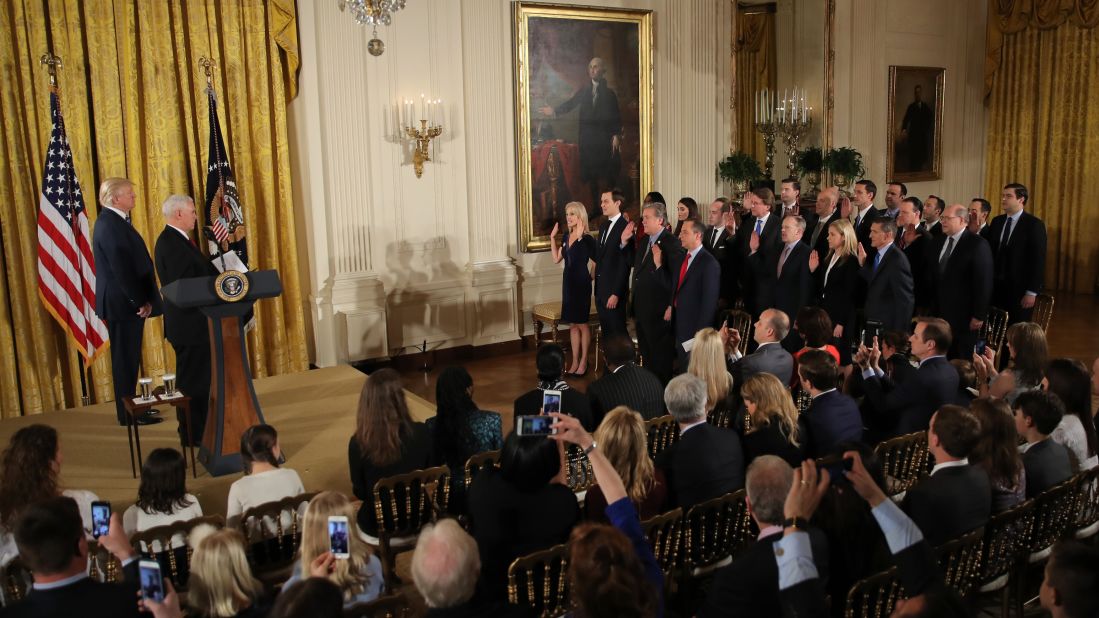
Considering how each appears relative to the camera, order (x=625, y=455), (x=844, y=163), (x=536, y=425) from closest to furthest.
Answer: (x=536, y=425) < (x=625, y=455) < (x=844, y=163)

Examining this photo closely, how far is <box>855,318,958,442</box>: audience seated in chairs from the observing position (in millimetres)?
4984

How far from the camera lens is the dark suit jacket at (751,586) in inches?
117

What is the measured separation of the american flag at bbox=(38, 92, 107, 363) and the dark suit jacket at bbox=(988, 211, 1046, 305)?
26.0 feet

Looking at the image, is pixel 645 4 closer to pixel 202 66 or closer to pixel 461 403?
pixel 202 66

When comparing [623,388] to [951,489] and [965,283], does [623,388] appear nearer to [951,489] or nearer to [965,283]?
[951,489]

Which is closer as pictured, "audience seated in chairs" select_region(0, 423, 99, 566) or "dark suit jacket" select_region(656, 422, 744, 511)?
"audience seated in chairs" select_region(0, 423, 99, 566)

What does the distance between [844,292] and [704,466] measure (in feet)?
13.3

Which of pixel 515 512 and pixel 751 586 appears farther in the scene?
pixel 515 512

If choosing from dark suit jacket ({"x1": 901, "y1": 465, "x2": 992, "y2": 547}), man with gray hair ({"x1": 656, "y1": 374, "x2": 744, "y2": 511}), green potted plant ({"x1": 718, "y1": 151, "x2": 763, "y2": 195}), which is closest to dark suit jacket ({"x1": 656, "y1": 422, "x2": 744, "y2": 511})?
man with gray hair ({"x1": 656, "y1": 374, "x2": 744, "y2": 511})

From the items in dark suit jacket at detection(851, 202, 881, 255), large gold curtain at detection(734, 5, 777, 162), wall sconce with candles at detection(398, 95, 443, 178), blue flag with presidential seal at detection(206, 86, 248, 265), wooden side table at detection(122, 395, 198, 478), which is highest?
large gold curtain at detection(734, 5, 777, 162)

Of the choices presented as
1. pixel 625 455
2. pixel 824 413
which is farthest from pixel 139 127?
pixel 824 413

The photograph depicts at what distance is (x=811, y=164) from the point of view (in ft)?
40.0

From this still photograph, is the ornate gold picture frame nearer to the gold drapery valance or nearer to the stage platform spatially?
the stage platform

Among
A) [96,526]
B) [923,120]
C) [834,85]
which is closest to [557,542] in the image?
[96,526]
